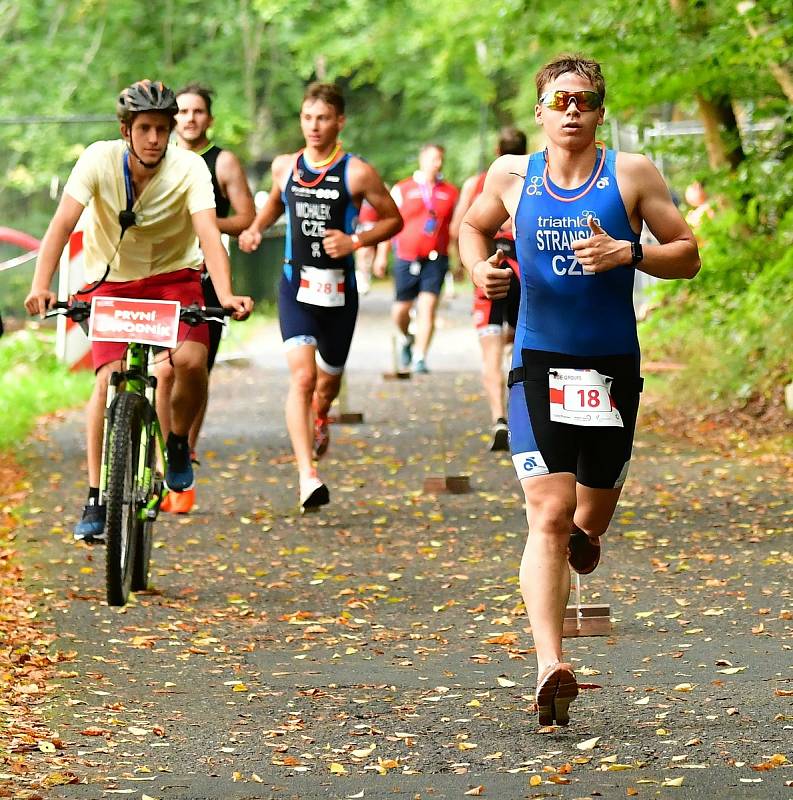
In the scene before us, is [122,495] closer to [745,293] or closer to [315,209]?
[315,209]

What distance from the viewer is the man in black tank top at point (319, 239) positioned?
10.4 metres

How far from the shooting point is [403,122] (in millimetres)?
49219

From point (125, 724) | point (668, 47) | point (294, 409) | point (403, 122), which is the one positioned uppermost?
point (403, 122)

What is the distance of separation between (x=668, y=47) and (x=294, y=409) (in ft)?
16.5

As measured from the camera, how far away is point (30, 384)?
16.8 metres

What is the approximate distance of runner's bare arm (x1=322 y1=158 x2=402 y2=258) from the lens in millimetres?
10562

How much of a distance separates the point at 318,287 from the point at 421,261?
8156 millimetres

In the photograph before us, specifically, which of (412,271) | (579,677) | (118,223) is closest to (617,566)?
(579,677)

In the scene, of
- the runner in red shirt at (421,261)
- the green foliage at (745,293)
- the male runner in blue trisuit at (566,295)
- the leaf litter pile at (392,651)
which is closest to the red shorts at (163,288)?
the leaf litter pile at (392,651)

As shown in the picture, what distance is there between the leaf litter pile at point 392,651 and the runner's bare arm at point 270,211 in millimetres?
1593

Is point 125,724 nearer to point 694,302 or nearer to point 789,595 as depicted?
point 789,595

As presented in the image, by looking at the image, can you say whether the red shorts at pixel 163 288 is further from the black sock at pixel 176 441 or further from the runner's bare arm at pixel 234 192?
the runner's bare arm at pixel 234 192

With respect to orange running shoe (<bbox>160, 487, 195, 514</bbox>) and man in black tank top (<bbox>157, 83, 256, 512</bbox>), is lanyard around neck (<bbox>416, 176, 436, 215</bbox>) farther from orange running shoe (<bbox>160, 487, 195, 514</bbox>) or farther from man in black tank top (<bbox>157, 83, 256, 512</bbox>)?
orange running shoe (<bbox>160, 487, 195, 514</bbox>)

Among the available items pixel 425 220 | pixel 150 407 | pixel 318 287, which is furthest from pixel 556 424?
pixel 425 220
